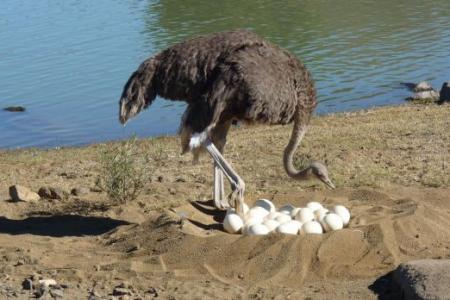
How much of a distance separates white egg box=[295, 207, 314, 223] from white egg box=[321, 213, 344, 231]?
6.4 inches

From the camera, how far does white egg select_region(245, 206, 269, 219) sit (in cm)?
765

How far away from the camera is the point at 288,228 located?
285 inches

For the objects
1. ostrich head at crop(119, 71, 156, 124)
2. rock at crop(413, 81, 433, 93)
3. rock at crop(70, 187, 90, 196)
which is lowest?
rock at crop(413, 81, 433, 93)

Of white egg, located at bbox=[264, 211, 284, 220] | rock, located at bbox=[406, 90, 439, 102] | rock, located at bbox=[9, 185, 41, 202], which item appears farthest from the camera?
rock, located at bbox=[406, 90, 439, 102]

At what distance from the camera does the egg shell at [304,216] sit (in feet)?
24.6

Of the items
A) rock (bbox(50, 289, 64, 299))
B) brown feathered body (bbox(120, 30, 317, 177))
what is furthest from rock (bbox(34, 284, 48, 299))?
brown feathered body (bbox(120, 30, 317, 177))

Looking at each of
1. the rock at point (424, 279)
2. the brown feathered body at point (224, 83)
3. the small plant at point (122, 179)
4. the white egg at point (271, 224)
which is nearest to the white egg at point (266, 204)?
the white egg at point (271, 224)

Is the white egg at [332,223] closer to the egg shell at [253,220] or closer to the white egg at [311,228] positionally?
the white egg at [311,228]

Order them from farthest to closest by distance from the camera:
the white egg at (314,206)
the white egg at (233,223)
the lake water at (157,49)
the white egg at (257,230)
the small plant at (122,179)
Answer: the lake water at (157,49)
the small plant at (122,179)
the white egg at (314,206)
the white egg at (233,223)
the white egg at (257,230)

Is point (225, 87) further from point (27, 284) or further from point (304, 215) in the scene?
point (27, 284)

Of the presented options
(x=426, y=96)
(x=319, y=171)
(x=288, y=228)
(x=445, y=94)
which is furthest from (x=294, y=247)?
(x=426, y=96)

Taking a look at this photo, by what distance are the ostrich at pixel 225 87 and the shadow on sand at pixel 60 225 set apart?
1.09 meters

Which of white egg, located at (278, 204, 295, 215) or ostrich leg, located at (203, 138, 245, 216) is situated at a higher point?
ostrich leg, located at (203, 138, 245, 216)

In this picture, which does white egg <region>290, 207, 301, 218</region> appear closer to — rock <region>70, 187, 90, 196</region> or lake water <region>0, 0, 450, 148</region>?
rock <region>70, 187, 90, 196</region>
